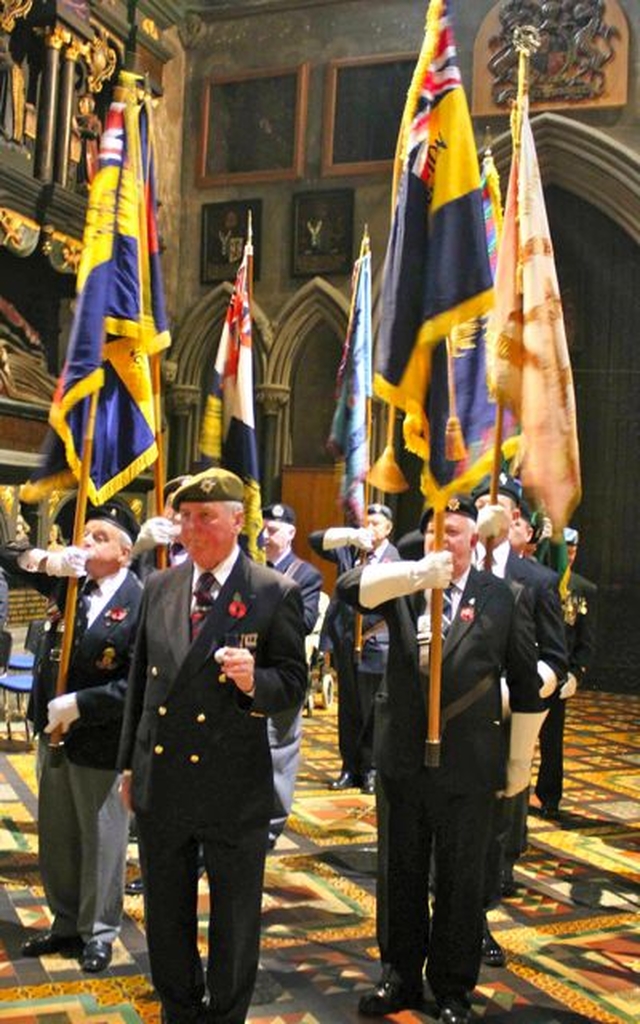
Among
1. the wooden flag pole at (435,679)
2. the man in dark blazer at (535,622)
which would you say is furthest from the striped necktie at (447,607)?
the man in dark blazer at (535,622)

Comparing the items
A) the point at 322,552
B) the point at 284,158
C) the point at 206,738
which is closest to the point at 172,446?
the point at 284,158

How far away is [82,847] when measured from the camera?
3.73m

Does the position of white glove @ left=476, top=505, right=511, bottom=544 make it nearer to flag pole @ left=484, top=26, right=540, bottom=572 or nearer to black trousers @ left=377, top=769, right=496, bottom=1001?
flag pole @ left=484, top=26, right=540, bottom=572

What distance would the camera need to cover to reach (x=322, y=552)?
5004 mm

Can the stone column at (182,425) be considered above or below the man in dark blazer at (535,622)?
above

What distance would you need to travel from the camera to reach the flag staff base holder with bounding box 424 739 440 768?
3156 millimetres

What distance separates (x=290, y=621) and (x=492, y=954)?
1738mm

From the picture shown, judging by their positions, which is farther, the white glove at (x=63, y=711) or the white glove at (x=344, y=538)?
the white glove at (x=344, y=538)

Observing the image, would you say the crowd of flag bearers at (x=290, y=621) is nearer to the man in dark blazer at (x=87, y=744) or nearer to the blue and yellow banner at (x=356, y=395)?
the man in dark blazer at (x=87, y=744)

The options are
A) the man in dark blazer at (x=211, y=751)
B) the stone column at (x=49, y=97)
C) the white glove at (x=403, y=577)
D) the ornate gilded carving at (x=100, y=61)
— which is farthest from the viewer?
the ornate gilded carving at (x=100, y=61)

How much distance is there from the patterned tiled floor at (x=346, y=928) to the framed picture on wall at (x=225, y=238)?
878cm

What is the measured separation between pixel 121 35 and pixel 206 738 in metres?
11.7

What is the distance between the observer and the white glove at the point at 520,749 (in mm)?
3385

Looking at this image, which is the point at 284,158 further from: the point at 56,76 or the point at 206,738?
the point at 206,738
